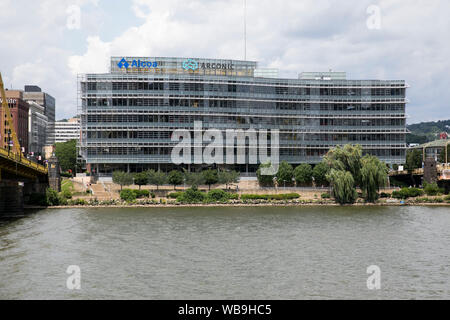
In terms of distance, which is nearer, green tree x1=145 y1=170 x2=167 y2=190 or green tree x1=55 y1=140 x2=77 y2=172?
green tree x1=145 y1=170 x2=167 y2=190

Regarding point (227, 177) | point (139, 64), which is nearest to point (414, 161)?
point (227, 177)

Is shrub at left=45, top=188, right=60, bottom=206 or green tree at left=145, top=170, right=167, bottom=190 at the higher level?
green tree at left=145, top=170, right=167, bottom=190

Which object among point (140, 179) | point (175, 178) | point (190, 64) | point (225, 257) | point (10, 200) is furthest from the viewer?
point (190, 64)

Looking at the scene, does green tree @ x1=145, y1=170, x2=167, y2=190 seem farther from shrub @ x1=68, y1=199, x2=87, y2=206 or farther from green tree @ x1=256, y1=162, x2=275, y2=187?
green tree @ x1=256, y1=162, x2=275, y2=187

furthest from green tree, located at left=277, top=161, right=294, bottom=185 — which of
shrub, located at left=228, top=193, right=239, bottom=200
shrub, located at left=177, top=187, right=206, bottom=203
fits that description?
shrub, located at left=177, top=187, right=206, bottom=203

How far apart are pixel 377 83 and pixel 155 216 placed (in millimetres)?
97803

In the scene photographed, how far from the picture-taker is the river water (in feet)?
122

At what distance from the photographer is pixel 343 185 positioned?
108 m

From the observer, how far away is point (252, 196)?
118 metres

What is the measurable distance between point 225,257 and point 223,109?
10287 centimetres

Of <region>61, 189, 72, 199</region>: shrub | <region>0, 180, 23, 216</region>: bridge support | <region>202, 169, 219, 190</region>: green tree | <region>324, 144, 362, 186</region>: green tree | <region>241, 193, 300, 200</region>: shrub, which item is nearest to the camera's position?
<region>0, 180, 23, 216</region>: bridge support

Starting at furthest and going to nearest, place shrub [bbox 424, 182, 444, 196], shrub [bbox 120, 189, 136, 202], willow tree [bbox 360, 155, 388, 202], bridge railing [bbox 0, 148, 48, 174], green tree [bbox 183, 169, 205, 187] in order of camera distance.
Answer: green tree [bbox 183, 169, 205, 187] < shrub [bbox 424, 182, 444, 196] < shrub [bbox 120, 189, 136, 202] < willow tree [bbox 360, 155, 388, 202] < bridge railing [bbox 0, 148, 48, 174]

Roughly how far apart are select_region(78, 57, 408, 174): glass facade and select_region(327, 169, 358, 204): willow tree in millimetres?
44415

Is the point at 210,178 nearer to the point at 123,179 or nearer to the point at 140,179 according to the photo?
the point at 140,179
